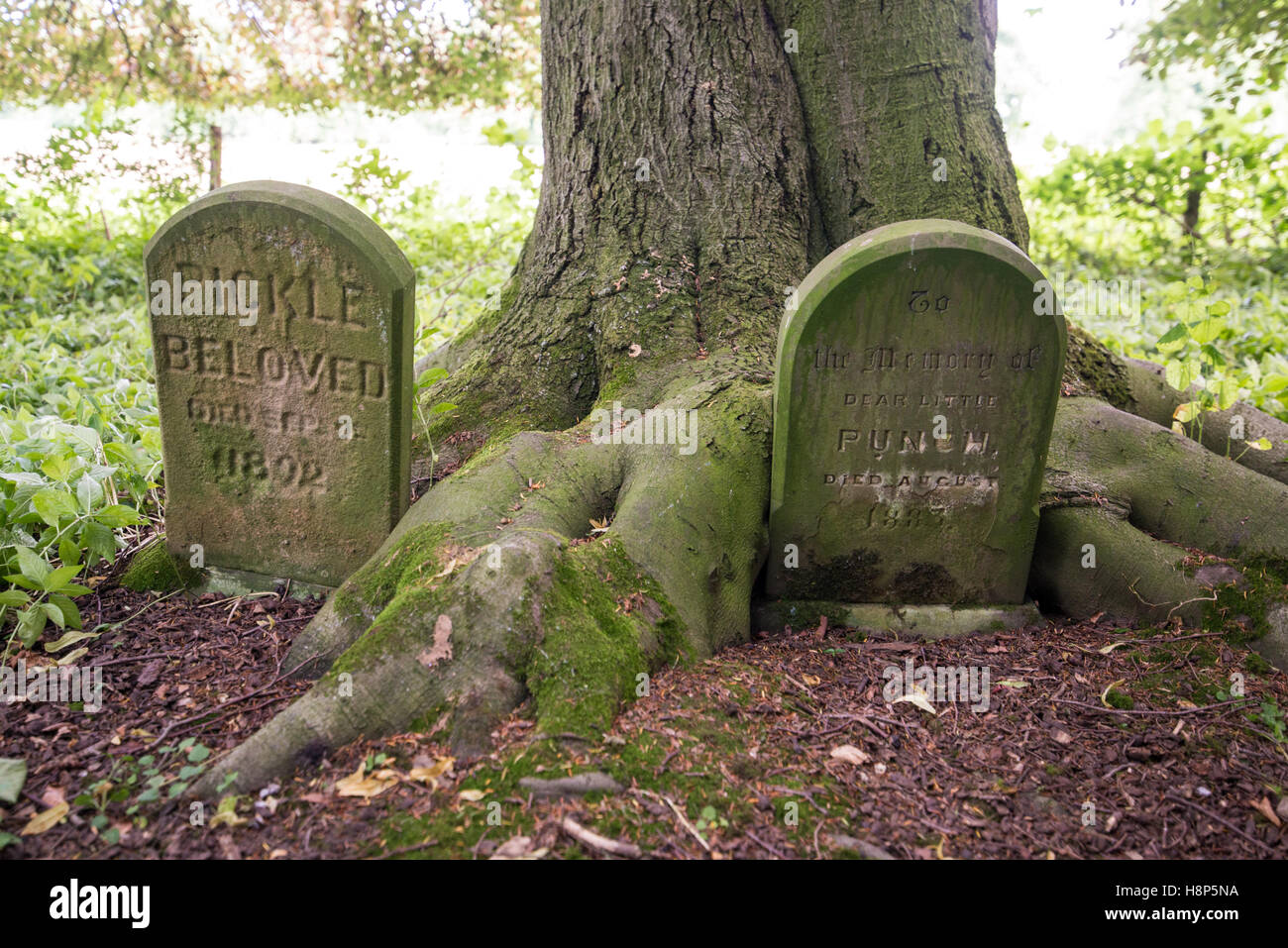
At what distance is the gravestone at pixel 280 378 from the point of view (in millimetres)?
2848

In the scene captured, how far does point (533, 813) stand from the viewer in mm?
1981

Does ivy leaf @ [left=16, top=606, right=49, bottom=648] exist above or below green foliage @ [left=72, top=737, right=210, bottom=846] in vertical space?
above

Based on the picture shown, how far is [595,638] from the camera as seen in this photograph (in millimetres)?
2475

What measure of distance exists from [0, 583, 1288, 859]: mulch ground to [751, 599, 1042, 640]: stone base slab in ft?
0.63

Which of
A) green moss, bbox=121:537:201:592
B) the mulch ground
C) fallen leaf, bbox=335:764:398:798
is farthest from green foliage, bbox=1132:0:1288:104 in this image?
green moss, bbox=121:537:201:592

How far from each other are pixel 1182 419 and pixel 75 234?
10.3 metres

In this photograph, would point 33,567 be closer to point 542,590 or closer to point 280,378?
point 280,378

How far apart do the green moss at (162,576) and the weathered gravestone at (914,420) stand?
7.63 ft

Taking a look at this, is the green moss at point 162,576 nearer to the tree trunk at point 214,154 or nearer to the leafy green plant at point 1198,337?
the leafy green plant at point 1198,337

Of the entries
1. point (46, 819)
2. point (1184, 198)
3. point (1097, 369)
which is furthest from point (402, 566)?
point (1184, 198)

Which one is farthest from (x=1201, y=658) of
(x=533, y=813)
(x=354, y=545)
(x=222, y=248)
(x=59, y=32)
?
(x=59, y=32)

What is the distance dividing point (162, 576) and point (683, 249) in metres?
2.66

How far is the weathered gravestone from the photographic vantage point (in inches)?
113

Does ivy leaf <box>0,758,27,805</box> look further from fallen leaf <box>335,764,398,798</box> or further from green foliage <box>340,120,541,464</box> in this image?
green foliage <box>340,120,541,464</box>
